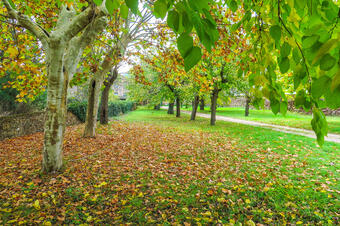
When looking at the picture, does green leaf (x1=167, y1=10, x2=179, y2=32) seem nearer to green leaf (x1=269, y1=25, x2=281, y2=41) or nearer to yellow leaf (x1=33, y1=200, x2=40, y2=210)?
green leaf (x1=269, y1=25, x2=281, y2=41)

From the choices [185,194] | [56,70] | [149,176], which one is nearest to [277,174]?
[185,194]

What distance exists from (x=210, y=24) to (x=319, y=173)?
7.06 meters

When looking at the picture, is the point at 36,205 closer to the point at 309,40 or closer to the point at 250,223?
the point at 250,223

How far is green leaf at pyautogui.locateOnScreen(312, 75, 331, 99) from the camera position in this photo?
81 centimetres

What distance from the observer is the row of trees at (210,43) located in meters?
0.87

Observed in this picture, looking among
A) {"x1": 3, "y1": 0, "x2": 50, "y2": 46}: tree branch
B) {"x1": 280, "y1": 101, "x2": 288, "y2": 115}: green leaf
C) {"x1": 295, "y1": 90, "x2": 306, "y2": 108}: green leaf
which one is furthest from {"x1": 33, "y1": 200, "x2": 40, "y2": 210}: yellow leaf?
{"x1": 295, "y1": 90, "x2": 306, "y2": 108}: green leaf

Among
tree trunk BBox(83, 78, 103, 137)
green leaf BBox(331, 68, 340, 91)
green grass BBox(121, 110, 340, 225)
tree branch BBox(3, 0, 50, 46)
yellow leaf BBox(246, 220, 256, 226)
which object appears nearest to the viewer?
green leaf BBox(331, 68, 340, 91)

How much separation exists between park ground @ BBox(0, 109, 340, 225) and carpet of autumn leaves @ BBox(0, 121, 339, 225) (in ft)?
0.06

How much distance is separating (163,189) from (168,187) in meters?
0.17

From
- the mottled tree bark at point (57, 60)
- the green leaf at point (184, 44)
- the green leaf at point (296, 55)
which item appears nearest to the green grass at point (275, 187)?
the green leaf at point (296, 55)

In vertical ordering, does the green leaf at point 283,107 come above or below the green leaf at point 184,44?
below

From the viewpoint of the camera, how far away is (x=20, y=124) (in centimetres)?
986

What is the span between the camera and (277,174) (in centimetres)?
561

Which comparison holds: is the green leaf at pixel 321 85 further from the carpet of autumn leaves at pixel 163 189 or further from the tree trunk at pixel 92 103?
the tree trunk at pixel 92 103
